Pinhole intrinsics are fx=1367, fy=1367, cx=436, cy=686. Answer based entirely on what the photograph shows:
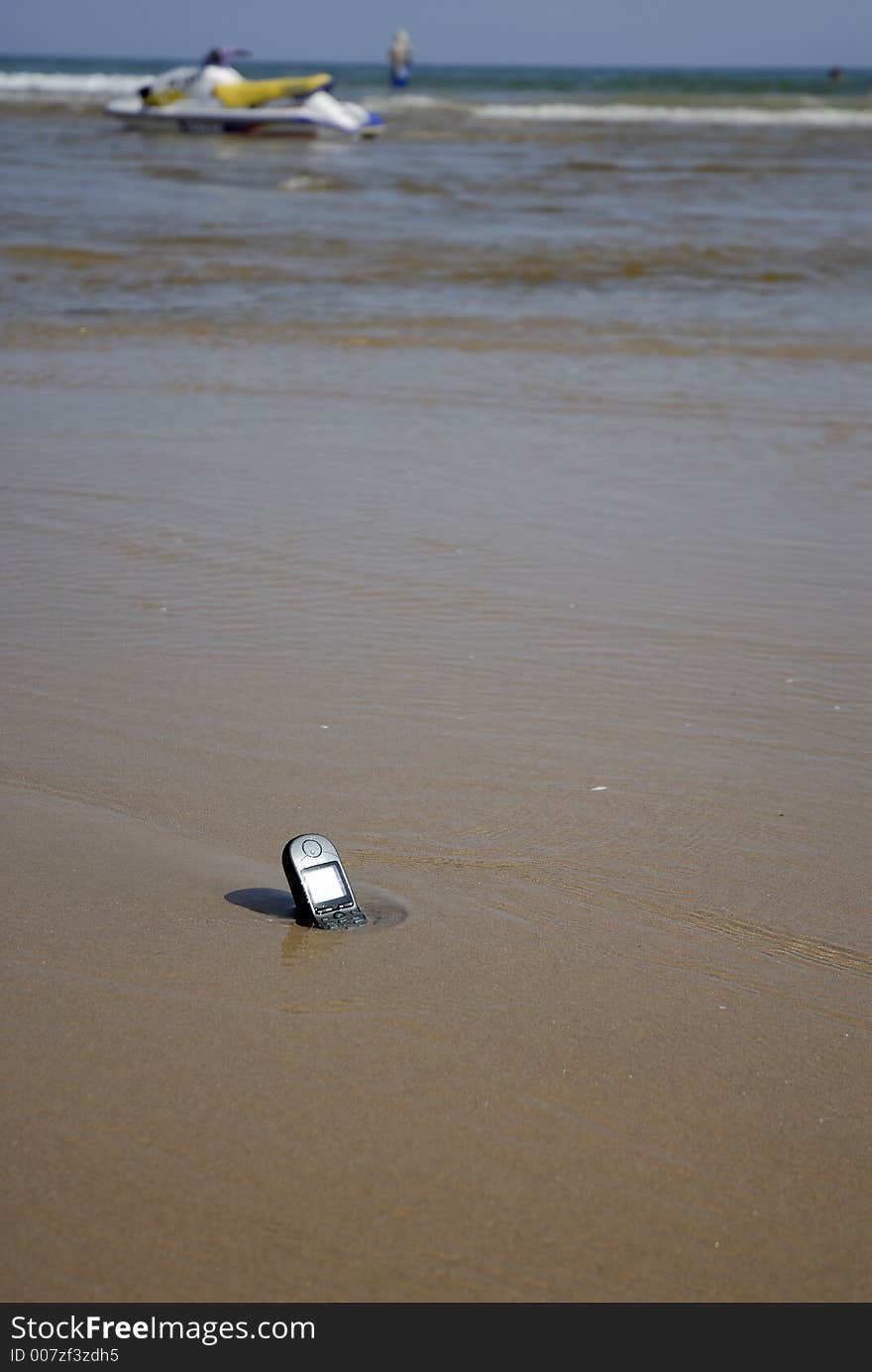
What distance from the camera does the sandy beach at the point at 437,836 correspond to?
1749mm

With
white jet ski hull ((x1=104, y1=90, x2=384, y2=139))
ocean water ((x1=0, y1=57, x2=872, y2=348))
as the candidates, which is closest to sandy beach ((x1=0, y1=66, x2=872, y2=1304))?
ocean water ((x1=0, y1=57, x2=872, y2=348))

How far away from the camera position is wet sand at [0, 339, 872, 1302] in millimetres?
1736

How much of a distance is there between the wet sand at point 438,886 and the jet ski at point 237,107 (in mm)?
23422

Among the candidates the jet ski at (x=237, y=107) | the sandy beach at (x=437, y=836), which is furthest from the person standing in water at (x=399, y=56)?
the sandy beach at (x=437, y=836)

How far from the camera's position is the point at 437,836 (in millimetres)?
2717

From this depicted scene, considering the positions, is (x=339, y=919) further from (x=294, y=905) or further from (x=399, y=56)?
(x=399, y=56)

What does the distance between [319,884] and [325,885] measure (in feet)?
0.04

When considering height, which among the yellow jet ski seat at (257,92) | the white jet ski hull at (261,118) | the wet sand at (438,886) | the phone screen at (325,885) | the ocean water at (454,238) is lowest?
the wet sand at (438,886)

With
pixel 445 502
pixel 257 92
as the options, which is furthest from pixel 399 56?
pixel 445 502

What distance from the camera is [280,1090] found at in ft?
6.37

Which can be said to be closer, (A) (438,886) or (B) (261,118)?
(A) (438,886)

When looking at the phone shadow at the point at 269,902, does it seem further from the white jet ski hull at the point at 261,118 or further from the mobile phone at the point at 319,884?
the white jet ski hull at the point at 261,118

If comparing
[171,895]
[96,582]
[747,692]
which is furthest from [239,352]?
[171,895]
